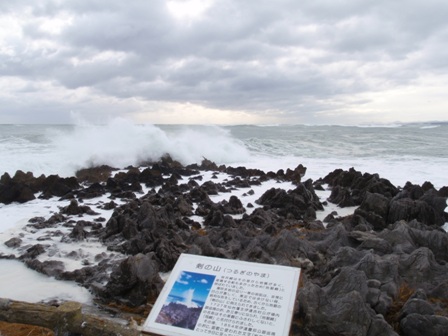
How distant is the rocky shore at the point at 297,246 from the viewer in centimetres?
372

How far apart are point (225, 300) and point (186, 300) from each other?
300 mm

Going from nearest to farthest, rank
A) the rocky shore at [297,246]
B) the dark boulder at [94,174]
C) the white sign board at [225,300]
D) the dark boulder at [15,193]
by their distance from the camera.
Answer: the white sign board at [225,300], the rocky shore at [297,246], the dark boulder at [15,193], the dark boulder at [94,174]

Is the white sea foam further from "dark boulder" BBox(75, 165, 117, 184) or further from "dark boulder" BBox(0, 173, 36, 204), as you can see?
"dark boulder" BBox(75, 165, 117, 184)

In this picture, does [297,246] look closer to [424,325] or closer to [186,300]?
[424,325]

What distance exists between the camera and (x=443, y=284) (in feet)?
14.1

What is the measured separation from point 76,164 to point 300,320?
15292 millimetres

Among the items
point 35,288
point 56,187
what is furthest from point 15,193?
point 35,288

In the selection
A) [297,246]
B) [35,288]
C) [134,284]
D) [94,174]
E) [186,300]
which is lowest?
[94,174]

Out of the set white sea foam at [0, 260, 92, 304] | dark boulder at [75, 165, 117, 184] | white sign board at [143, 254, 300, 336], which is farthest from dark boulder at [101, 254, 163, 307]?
dark boulder at [75, 165, 117, 184]

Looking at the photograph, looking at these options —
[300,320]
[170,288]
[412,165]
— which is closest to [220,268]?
[170,288]

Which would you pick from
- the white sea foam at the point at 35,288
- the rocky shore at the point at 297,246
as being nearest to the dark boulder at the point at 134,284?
the rocky shore at the point at 297,246

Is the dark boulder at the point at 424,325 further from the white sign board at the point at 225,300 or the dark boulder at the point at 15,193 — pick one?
the dark boulder at the point at 15,193

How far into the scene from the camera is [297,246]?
552cm

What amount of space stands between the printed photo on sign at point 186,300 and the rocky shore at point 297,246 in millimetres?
1098
